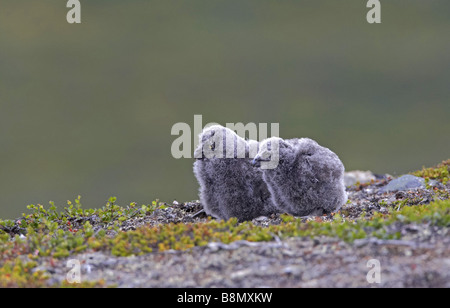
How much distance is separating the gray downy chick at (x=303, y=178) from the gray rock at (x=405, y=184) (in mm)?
3597

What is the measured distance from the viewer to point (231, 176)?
1186 cm

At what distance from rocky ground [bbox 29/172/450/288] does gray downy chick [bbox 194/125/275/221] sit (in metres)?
3.54

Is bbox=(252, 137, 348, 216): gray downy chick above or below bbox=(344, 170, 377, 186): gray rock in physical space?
above

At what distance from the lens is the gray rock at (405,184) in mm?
14672

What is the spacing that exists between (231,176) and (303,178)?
148cm

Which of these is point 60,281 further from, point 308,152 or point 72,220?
point 308,152

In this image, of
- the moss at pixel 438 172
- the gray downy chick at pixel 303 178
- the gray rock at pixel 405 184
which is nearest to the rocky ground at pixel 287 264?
the gray downy chick at pixel 303 178

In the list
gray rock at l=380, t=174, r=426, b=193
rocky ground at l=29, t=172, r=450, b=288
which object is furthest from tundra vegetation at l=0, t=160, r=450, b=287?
gray rock at l=380, t=174, r=426, b=193

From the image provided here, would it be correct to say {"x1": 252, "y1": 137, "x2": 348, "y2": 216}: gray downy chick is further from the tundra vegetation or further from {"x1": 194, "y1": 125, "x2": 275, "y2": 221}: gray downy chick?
the tundra vegetation

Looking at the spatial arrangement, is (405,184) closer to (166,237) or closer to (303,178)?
(303,178)

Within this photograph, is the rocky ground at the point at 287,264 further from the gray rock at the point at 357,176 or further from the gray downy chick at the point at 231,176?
the gray rock at the point at 357,176

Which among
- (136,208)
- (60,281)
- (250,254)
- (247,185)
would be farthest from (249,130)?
(60,281)

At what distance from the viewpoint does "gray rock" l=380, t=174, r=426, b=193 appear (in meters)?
14.7

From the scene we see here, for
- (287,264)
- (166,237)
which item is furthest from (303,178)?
(287,264)
